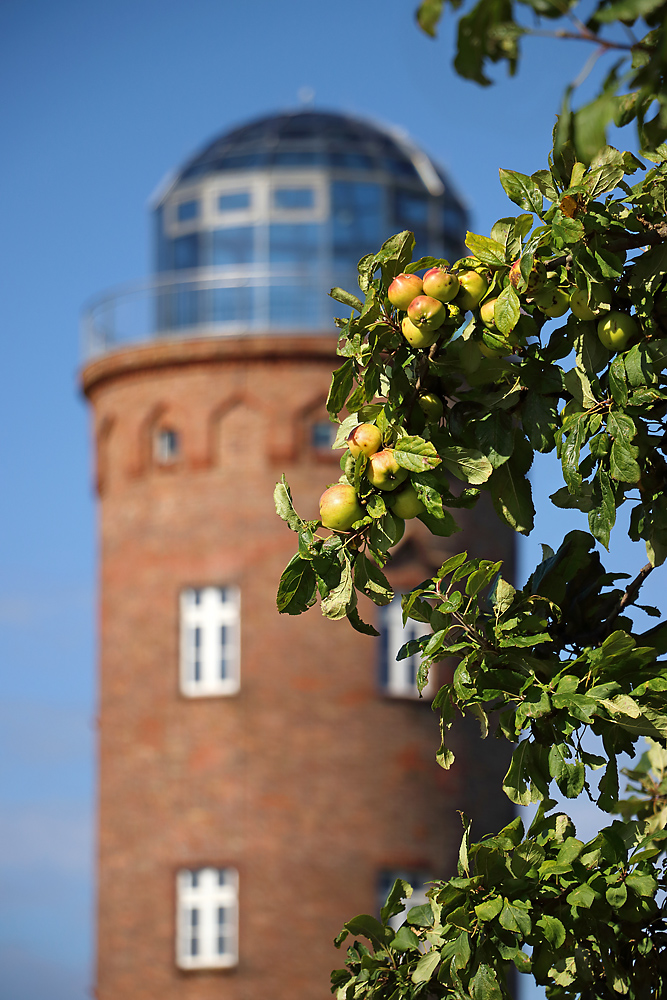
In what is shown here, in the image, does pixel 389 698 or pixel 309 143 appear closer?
pixel 389 698

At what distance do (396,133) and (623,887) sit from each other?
24.8m

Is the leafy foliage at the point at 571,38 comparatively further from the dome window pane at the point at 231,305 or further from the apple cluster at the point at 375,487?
the dome window pane at the point at 231,305

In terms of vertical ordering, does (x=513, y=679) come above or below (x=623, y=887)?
above

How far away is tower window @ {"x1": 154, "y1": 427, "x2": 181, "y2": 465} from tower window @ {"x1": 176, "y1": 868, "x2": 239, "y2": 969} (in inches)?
238

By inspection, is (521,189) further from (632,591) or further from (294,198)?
(294,198)

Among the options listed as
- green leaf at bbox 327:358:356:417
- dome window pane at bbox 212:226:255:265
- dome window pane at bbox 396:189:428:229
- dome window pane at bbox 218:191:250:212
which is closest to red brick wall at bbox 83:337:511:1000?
dome window pane at bbox 212:226:255:265

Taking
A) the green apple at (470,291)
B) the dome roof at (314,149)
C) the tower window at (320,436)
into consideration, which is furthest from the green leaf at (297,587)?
the dome roof at (314,149)

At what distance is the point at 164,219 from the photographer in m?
26.9

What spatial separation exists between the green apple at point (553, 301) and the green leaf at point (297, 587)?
3.05 ft

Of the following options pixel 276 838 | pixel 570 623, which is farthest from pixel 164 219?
pixel 570 623

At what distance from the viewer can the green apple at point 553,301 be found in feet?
13.5

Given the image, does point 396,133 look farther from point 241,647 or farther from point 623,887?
point 623,887

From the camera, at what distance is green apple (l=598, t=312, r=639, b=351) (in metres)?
4.12

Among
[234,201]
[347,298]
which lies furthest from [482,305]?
[234,201]
